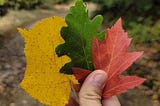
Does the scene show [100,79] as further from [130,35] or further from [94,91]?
[130,35]

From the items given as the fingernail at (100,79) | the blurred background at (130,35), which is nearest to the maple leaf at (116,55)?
the fingernail at (100,79)

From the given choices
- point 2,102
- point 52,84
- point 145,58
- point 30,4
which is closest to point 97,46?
point 52,84

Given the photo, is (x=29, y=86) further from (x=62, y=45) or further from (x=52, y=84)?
(x=62, y=45)

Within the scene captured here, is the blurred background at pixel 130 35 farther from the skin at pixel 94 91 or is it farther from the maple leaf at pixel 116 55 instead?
the maple leaf at pixel 116 55

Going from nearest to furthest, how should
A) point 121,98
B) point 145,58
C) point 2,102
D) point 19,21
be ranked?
point 2,102 < point 121,98 < point 145,58 < point 19,21

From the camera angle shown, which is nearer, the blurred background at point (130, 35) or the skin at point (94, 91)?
the skin at point (94, 91)

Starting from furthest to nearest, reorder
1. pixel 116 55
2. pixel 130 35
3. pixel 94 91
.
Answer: pixel 130 35 < pixel 94 91 < pixel 116 55

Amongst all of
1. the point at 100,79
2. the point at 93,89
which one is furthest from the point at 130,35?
the point at 100,79
